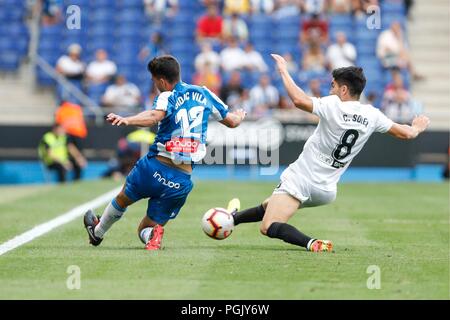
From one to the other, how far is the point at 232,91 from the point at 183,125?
45.3 ft

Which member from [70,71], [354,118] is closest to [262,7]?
[70,71]

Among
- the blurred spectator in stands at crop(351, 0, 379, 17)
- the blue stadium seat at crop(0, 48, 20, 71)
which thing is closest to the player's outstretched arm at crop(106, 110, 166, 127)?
the blurred spectator in stands at crop(351, 0, 379, 17)

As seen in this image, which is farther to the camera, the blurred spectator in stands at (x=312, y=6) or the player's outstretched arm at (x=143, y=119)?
the blurred spectator in stands at (x=312, y=6)

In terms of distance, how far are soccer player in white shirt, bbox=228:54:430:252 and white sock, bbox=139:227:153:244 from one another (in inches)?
41.1

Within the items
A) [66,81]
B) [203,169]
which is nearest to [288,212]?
[203,169]

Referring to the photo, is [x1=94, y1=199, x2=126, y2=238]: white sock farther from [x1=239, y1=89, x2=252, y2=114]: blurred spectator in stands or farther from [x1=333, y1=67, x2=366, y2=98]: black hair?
[x1=239, y1=89, x2=252, y2=114]: blurred spectator in stands

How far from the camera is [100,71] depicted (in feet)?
83.1

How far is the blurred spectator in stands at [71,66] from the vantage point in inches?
995

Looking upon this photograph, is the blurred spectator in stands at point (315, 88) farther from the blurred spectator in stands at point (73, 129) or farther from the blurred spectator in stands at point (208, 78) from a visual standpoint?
the blurred spectator in stands at point (73, 129)

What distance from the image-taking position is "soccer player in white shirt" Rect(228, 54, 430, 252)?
973 centimetres

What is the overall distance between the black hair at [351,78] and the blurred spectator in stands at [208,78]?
1414 cm

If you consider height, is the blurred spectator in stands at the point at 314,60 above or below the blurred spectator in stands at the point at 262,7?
→ below

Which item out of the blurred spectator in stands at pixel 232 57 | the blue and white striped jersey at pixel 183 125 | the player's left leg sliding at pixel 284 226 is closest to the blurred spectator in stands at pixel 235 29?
the blurred spectator in stands at pixel 232 57

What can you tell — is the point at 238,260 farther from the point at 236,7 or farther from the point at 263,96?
the point at 236,7
